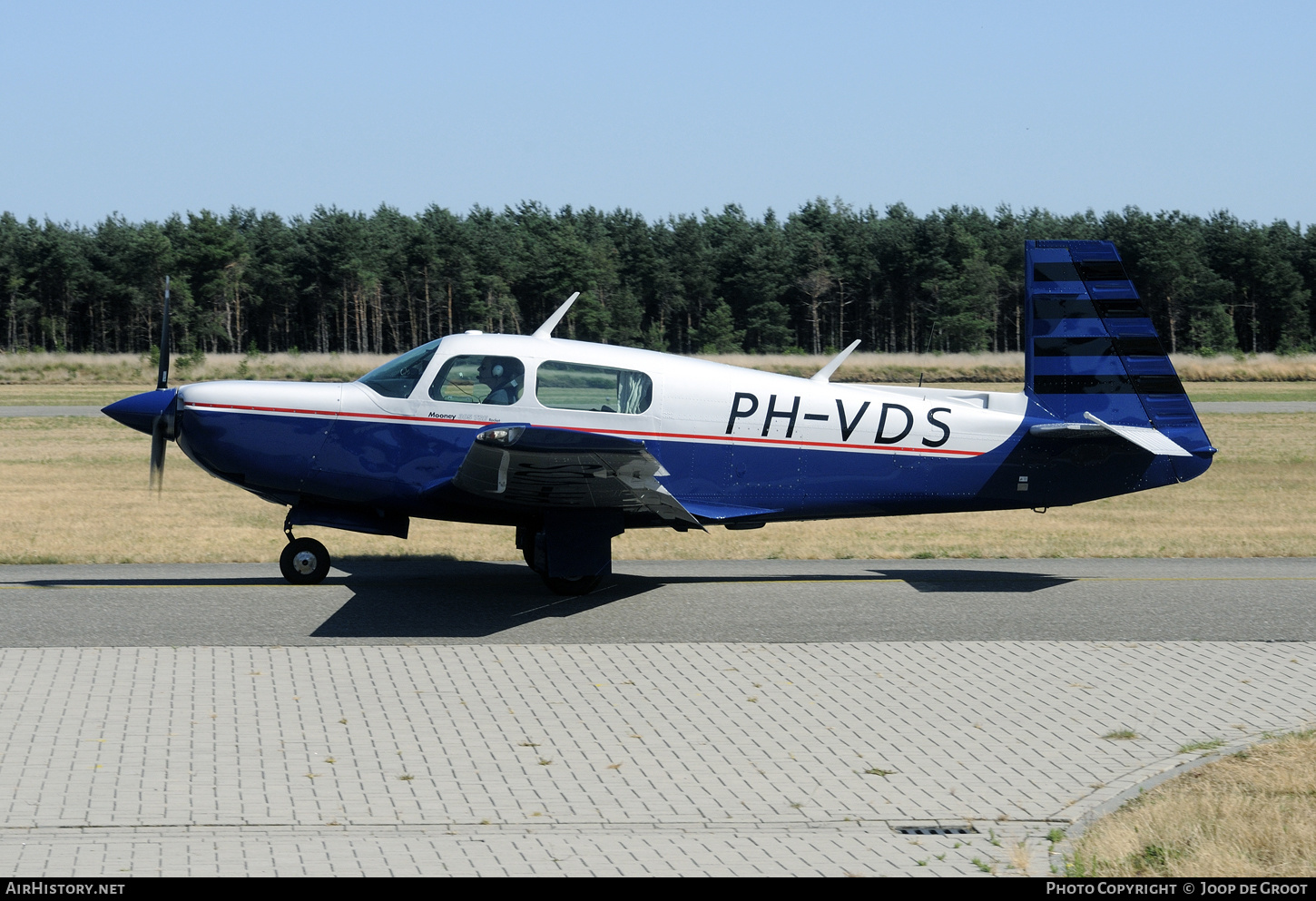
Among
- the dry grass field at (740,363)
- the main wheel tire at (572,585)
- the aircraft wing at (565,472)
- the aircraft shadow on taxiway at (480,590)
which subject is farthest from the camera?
the dry grass field at (740,363)

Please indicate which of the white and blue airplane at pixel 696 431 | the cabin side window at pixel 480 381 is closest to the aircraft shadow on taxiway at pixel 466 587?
the white and blue airplane at pixel 696 431

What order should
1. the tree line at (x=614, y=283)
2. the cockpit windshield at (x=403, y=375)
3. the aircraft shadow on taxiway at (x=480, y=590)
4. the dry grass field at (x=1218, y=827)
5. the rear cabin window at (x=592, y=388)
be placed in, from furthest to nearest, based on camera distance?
the tree line at (x=614, y=283)
the cockpit windshield at (x=403, y=375)
the rear cabin window at (x=592, y=388)
the aircraft shadow on taxiway at (x=480, y=590)
the dry grass field at (x=1218, y=827)

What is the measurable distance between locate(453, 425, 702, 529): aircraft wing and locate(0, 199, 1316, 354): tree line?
65.9m

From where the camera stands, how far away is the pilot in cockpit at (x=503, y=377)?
33.5 feet

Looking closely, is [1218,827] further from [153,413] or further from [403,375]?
[153,413]

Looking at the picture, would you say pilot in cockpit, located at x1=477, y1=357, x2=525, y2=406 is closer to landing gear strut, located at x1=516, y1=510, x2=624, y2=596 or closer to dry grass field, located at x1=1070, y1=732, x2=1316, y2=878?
landing gear strut, located at x1=516, y1=510, x2=624, y2=596

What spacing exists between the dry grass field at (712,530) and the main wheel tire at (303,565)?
6.24 feet

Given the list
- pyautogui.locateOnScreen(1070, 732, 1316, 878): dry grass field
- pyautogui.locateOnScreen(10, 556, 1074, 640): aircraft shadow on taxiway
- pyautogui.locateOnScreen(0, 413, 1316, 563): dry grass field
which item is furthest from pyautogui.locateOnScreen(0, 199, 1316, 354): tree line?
pyautogui.locateOnScreen(1070, 732, 1316, 878): dry grass field

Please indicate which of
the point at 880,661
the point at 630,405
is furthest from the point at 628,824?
the point at 630,405

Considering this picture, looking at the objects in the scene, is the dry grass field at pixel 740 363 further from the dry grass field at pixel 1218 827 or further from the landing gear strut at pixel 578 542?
the dry grass field at pixel 1218 827

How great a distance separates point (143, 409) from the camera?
10.5m

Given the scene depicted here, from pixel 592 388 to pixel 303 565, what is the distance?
3.20 metres

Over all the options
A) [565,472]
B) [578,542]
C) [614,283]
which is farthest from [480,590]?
[614,283]
